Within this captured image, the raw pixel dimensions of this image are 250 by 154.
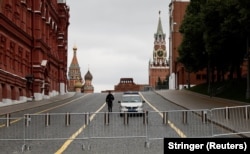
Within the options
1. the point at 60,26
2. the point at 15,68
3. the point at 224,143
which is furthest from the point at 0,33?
the point at 60,26

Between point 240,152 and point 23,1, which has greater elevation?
point 23,1

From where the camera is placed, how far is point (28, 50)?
2400 inches

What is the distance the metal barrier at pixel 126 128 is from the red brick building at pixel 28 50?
27429 mm

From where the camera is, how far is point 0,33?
46.7m

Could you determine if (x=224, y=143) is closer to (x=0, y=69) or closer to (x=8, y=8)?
(x=0, y=69)

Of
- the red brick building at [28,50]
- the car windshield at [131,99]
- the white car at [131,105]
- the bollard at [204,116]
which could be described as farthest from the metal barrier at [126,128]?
the red brick building at [28,50]

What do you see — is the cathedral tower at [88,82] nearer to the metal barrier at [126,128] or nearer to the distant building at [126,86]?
the distant building at [126,86]

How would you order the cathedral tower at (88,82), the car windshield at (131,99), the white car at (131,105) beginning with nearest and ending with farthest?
1. the white car at (131,105)
2. the car windshield at (131,99)
3. the cathedral tower at (88,82)

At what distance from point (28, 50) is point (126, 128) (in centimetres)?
4410

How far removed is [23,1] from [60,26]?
33.4 meters

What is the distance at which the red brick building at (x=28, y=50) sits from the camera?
160 ft

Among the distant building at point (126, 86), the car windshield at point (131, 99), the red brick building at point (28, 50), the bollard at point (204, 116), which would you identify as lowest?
the distant building at point (126, 86)

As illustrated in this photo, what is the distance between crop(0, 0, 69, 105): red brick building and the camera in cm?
4884

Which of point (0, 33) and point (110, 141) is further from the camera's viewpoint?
point (0, 33)
